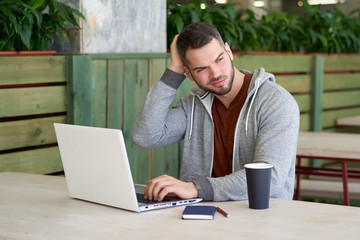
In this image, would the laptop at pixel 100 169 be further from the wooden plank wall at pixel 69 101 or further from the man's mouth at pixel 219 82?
the wooden plank wall at pixel 69 101

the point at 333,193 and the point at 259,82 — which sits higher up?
the point at 259,82

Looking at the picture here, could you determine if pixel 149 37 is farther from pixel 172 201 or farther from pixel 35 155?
pixel 172 201

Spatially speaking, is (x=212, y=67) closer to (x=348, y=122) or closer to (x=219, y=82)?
(x=219, y=82)

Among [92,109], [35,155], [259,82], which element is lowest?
[35,155]

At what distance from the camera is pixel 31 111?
3.11 m

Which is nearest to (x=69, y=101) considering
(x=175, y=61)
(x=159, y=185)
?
(x=175, y=61)

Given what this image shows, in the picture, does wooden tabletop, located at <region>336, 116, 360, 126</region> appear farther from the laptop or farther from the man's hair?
the laptop

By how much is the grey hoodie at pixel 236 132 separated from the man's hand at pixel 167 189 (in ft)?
0.11

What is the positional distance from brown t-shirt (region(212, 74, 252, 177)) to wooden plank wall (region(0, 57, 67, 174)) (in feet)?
3.71

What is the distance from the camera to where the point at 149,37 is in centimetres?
374

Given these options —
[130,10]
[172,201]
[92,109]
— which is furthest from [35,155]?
[172,201]

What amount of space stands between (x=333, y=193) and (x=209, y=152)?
171cm

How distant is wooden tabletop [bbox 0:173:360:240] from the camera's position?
1.55 meters

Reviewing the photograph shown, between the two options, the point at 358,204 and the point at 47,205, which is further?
the point at 358,204
